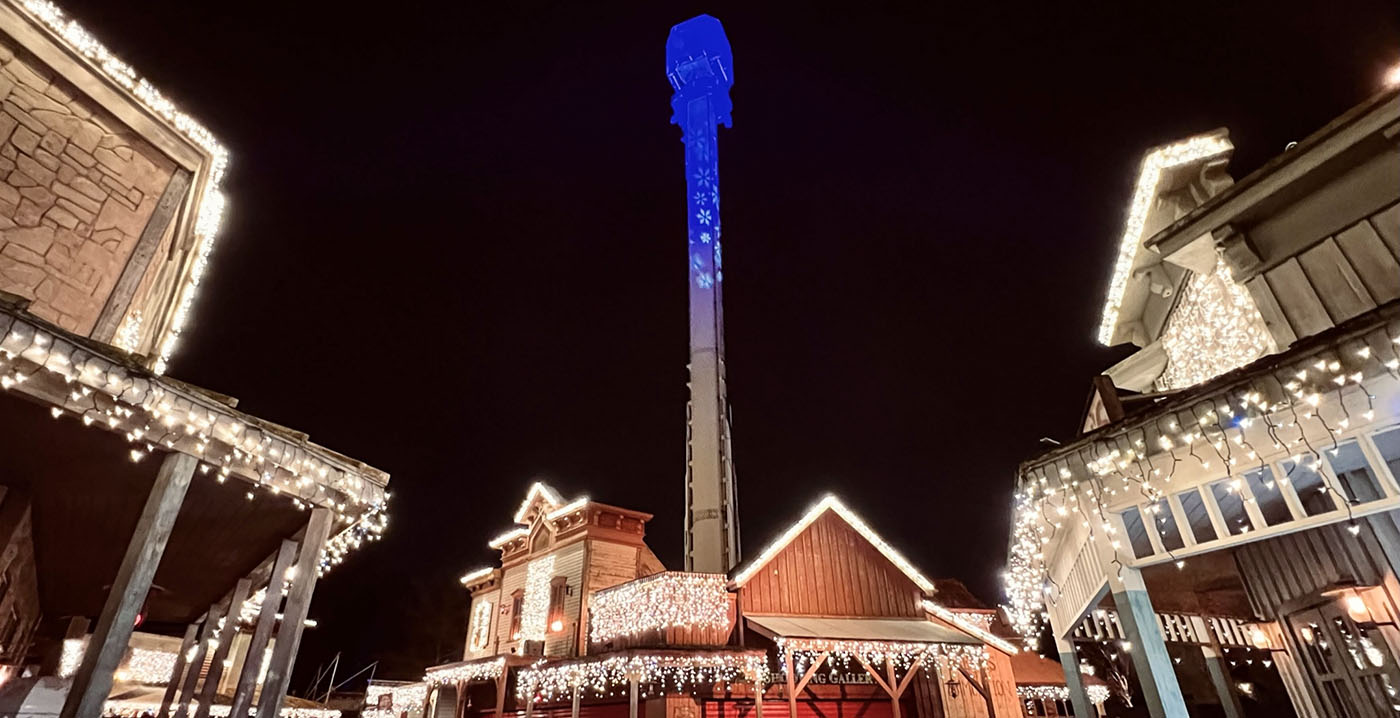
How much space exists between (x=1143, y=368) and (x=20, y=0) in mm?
16585

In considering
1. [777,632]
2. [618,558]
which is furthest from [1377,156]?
[618,558]

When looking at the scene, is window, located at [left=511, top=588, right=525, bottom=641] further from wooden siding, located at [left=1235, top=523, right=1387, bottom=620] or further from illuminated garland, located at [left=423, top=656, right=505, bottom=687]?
wooden siding, located at [left=1235, top=523, right=1387, bottom=620]

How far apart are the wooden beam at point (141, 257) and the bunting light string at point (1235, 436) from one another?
10.7 m

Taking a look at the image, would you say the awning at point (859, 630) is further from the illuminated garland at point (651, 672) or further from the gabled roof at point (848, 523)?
the gabled roof at point (848, 523)

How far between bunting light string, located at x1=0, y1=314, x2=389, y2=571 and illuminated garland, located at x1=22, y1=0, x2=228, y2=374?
7.51 feet

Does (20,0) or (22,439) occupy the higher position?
(20,0)

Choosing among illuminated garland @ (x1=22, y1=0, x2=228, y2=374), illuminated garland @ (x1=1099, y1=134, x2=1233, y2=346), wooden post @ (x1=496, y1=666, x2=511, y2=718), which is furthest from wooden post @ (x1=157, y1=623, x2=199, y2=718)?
illuminated garland @ (x1=1099, y1=134, x2=1233, y2=346)

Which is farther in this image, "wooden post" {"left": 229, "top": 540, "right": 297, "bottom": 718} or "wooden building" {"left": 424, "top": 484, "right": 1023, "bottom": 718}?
"wooden building" {"left": 424, "top": 484, "right": 1023, "bottom": 718}

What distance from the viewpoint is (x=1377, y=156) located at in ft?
21.8

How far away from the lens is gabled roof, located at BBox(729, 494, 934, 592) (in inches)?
704

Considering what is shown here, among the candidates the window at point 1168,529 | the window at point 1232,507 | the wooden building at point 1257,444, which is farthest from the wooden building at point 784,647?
the window at point 1232,507

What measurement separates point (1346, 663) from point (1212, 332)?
170 inches

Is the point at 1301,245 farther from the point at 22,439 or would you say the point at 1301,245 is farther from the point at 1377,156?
the point at 22,439

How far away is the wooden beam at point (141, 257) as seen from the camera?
7094 mm
